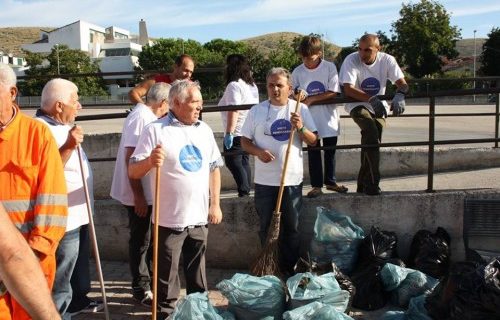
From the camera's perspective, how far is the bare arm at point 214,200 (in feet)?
13.1

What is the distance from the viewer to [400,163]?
22.7ft

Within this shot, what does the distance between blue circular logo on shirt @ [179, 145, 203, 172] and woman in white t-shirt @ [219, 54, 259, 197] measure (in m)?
1.63

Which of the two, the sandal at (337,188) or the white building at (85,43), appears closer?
the sandal at (337,188)

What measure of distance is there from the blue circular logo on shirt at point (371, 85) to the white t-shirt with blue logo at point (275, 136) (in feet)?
3.06

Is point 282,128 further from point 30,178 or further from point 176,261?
point 30,178

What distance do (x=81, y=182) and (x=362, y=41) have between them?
2892 millimetres

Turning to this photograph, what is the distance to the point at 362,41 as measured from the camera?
16.8 ft

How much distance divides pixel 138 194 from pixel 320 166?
1.85 meters

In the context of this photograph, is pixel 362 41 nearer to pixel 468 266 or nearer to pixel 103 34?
pixel 468 266

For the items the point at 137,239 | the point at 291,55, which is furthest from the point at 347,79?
the point at 291,55

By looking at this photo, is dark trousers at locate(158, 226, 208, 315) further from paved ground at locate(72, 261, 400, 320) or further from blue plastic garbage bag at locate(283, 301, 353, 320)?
blue plastic garbage bag at locate(283, 301, 353, 320)

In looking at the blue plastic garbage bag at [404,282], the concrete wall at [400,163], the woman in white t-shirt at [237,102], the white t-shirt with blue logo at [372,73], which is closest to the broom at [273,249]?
the blue plastic garbage bag at [404,282]

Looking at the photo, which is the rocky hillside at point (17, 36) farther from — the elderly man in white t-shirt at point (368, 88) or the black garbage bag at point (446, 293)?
the black garbage bag at point (446, 293)

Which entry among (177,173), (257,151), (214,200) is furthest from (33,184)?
(257,151)
